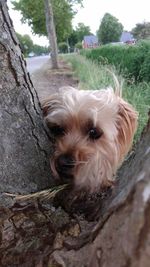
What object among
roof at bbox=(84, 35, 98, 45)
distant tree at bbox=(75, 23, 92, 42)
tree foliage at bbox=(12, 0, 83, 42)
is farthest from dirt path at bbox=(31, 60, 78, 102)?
distant tree at bbox=(75, 23, 92, 42)

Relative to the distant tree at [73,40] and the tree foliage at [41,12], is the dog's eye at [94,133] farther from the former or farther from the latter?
the distant tree at [73,40]

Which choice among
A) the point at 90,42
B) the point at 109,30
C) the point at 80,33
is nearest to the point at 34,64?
the point at 90,42

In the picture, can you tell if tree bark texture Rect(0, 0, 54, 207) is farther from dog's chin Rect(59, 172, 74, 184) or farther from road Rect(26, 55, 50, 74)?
road Rect(26, 55, 50, 74)

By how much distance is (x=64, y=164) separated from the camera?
2348 millimetres

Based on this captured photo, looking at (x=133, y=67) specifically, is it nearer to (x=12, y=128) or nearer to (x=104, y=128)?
(x=104, y=128)

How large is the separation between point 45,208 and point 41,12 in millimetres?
26719

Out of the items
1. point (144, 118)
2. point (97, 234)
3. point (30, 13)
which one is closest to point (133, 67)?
point (144, 118)

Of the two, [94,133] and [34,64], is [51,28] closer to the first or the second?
[34,64]

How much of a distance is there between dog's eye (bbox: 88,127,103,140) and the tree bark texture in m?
0.66

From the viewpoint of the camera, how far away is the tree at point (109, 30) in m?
46.5

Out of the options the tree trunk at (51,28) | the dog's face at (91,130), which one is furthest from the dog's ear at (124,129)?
the tree trunk at (51,28)

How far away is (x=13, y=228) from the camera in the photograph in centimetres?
168

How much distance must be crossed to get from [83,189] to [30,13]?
26.7m

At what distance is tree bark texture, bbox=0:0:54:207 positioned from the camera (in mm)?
1853
